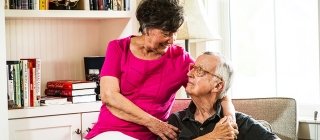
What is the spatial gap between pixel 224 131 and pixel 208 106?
21 centimetres

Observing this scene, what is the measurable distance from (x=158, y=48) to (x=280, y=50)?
3.32 ft

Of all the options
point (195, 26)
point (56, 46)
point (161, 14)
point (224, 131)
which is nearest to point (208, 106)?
point (224, 131)

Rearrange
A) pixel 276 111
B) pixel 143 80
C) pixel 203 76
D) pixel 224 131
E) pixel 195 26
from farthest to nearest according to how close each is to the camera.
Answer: pixel 195 26 → pixel 276 111 → pixel 143 80 → pixel 203 76 → pixel 224 131

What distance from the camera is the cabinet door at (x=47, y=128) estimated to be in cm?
301

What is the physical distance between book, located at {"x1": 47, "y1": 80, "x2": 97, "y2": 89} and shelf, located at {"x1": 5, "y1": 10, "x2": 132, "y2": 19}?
39 cm

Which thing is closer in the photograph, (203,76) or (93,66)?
(203,76)

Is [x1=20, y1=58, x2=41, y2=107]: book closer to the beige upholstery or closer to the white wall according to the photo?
the white wall

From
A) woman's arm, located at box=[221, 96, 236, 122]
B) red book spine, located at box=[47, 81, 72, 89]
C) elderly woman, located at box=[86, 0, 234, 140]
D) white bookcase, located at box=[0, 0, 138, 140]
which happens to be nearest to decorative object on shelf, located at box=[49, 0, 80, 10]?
white bookcase, located at box=[0, 0, 138, 140]

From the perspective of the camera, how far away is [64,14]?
10.4 ft

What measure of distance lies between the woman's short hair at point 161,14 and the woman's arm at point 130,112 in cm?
29

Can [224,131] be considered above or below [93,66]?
below

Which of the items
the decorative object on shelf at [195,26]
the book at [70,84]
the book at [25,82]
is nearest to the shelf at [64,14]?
the book at [25,82]

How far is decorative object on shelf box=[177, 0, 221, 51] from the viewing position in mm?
2801

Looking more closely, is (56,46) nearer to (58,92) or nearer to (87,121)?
(58,92)
